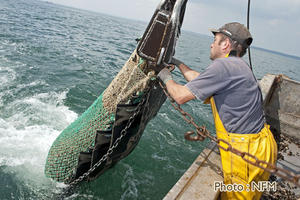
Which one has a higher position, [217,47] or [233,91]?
[217,47]

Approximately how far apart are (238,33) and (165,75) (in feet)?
3.29

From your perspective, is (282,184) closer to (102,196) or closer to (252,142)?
(252,142)

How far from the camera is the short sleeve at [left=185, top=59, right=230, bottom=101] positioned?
85.0 inches

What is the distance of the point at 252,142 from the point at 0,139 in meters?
5.16

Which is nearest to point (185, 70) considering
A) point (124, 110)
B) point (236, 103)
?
point (236, 103)

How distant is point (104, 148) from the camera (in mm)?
2689

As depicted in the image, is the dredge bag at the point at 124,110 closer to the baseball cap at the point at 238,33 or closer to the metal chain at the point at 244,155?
the metal chain at the point at 244,155

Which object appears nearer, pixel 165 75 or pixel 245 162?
pixel 245 162

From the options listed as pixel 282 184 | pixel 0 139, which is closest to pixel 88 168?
pixel 0 139

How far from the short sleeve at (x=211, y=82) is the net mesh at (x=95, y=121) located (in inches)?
25.5

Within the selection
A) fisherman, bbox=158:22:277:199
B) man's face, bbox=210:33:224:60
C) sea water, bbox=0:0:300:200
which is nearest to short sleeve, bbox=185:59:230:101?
fisherman, bbox=158:22:277:199

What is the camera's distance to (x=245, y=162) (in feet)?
7.28

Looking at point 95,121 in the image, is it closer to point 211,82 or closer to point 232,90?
point 211,82

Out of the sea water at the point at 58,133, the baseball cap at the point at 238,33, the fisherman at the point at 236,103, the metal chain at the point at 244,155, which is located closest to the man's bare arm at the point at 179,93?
the fisherman at the point at 236,103
